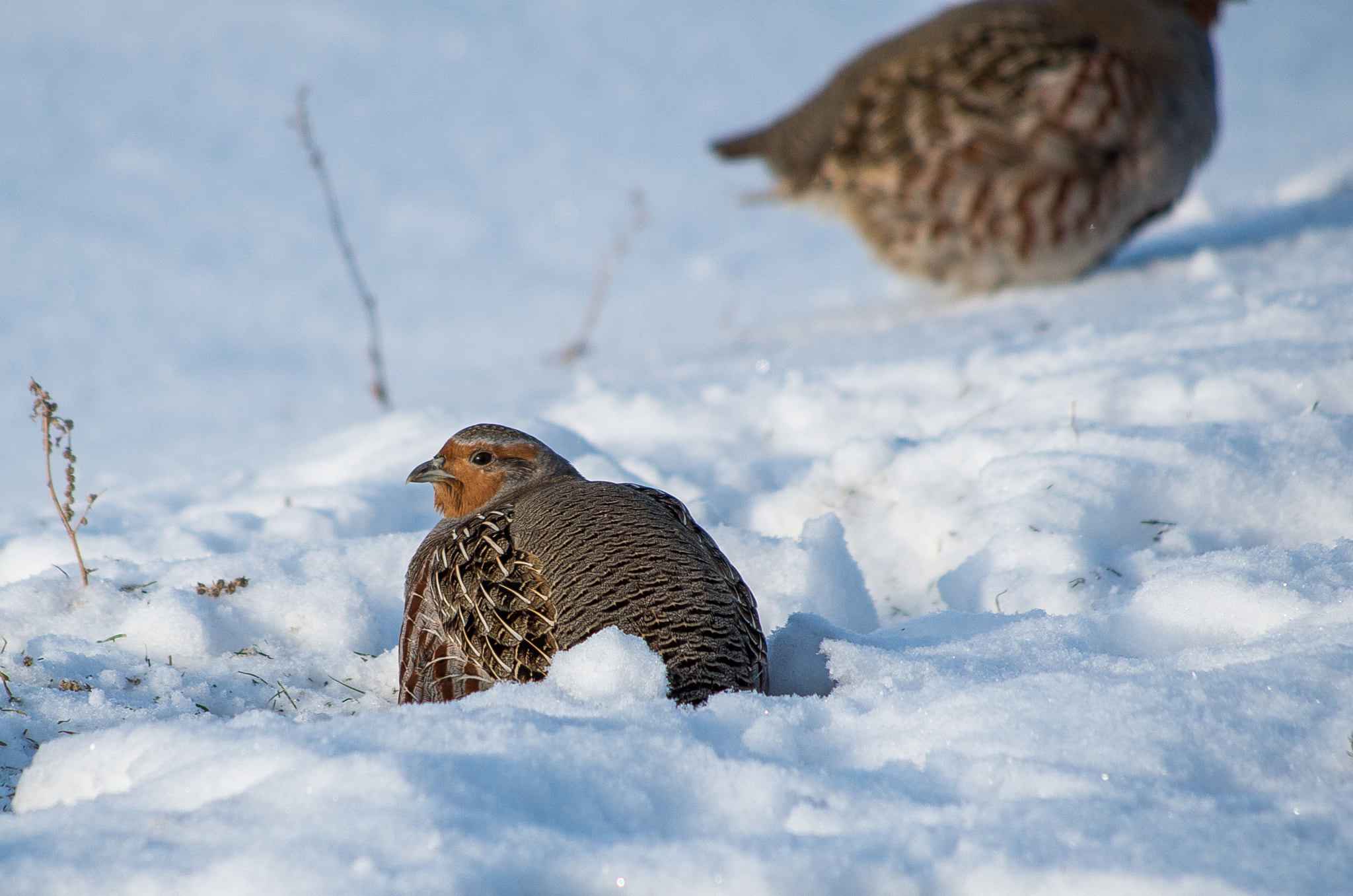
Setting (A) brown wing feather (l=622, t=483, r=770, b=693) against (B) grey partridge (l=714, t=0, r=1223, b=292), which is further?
(B) grey partridge (l=714, t=0, r=1223, b=292)

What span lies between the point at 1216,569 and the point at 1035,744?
1080 millimetres

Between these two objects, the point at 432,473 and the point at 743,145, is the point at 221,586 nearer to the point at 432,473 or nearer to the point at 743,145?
the point at 432,473

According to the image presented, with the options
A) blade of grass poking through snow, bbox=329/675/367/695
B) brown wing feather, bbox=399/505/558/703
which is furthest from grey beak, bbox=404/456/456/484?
blade of grass poking through snow, bbox=329/675/367/695

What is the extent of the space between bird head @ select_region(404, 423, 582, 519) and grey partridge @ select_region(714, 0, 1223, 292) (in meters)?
4.17

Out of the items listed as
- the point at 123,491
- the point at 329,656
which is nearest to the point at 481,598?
the point at 329,656

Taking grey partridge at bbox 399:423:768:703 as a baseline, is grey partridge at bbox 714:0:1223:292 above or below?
above

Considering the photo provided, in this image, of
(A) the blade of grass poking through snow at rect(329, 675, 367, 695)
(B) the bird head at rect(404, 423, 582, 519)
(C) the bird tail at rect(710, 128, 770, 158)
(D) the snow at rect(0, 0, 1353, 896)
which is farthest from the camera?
(C) the bird tail at rect(710, 128, 770, 158)

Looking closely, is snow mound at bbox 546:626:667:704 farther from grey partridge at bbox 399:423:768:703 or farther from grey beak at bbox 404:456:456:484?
grey beak at bbox 404:456:456:484

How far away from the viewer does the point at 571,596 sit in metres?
2.27

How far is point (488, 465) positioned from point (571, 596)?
1033 mm

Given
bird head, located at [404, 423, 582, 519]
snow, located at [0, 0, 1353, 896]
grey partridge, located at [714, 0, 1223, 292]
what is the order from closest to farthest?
1. snow, located at [0, 0, 1353, 896]
2. bird head, located at [404, 423, 582, 519]
3. grey partridge, located at [714, 0, 1223, 292]

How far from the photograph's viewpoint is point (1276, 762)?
175 centimetres

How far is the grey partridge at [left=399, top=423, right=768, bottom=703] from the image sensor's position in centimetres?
219

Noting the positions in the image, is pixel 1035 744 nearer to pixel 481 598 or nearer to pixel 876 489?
pixel 481 598
